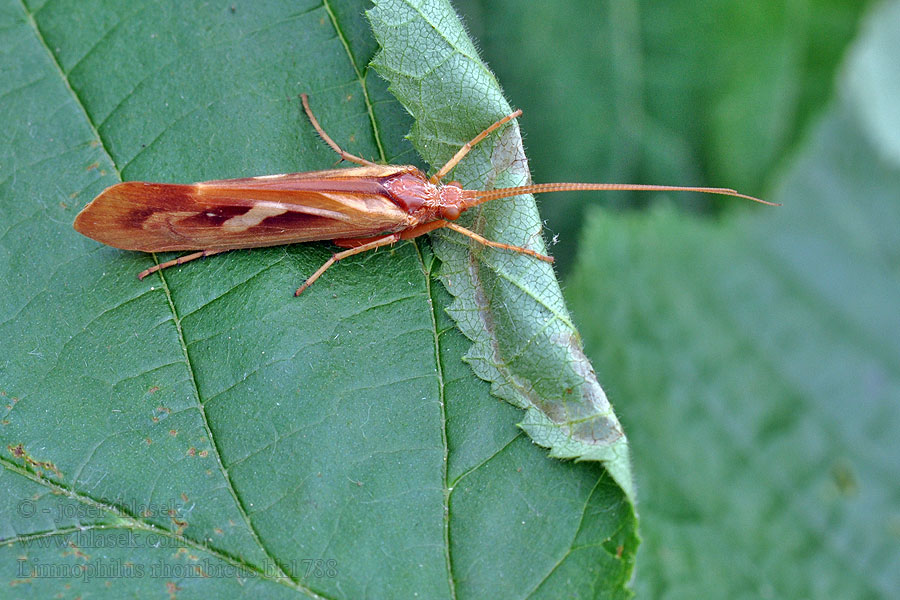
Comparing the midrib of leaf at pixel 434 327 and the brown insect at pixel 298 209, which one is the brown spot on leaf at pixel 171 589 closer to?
the midrib of leaf at pixel 434 327

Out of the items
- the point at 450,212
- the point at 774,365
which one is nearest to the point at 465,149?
the point at 450,212

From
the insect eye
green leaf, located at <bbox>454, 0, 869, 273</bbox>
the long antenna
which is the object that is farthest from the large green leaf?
green leaf, located at <bbox>454, 0, 869, 273</bbox>

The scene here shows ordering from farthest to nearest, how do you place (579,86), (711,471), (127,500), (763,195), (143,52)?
1. (763,195)
2. (579,86)
3. (711,471)
4. (143,52)
5. (127,500)

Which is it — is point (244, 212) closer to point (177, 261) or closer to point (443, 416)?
point (177, 261)

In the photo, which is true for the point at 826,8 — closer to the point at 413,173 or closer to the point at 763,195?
the point at 763,195

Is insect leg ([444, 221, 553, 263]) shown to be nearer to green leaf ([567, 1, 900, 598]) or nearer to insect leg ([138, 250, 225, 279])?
insect leg ([138, 250, 225, 279])

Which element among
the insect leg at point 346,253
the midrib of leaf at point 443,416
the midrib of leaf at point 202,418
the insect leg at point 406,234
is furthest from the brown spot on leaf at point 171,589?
the insect leg at point 406,234

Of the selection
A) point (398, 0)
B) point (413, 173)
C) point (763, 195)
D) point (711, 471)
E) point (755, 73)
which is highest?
point (398, 0)

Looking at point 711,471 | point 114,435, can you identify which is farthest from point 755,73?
point 114,435
